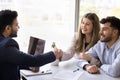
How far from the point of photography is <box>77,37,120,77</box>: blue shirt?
206 cm

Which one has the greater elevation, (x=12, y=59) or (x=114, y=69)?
(x=12, y=59)

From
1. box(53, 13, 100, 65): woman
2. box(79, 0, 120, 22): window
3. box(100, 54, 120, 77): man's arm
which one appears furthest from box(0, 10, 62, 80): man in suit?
box(79, 0, 120, 22): window

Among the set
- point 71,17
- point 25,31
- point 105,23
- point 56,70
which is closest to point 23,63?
point 56,70

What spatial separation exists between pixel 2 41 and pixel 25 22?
5.06 feet

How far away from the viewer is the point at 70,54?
8.87 feet

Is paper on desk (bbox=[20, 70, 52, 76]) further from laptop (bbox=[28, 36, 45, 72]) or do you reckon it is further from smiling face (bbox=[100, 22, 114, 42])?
smiling face (bbox=[100, 22, 114, 42])

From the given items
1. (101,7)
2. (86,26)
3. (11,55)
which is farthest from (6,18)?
(101,7)

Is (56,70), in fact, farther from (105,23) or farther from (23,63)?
(105,23)

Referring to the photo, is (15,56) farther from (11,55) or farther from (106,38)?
(106,38)

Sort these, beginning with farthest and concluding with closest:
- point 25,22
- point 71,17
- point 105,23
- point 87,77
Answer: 1. point 71,17
2. point 25,22
3. point 105,23
4. point 87,77

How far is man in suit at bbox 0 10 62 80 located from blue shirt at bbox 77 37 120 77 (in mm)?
534

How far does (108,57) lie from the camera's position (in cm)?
236

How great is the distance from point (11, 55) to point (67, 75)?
0.60 m

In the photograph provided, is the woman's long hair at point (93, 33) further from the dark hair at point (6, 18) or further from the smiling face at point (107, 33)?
the dark hair at point (6, 18)
